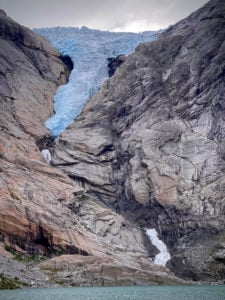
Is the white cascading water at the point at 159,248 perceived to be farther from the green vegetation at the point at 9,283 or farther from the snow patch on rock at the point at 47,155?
the green vegetation at the point at 9,283

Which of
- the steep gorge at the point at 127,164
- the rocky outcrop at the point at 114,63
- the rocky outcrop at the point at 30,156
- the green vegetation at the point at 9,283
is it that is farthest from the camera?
the rocky outcrop at the point at 114,63

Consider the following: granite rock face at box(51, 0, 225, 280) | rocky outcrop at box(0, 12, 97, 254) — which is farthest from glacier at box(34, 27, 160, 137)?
granite rock face at box(51, 0, 225, 280)

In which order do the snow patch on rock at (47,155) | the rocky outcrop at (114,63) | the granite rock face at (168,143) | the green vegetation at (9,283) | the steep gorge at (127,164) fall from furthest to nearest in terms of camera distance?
1. the rocky outcrop at (114,63)
2. the snow patch on rock at (47,155)
3. the granite rock face at (168,143)
4. the steep gorge at (127,164)
5. the green vegetation at (9,283)

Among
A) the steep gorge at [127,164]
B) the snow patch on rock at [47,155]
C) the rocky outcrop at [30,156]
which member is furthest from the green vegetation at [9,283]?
the snow patch on rock at [47,155]

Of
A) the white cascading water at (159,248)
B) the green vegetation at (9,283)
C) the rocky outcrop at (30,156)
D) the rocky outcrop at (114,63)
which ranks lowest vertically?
the green vegetation at (9,283)

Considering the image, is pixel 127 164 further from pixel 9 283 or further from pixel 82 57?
pixel 9 283

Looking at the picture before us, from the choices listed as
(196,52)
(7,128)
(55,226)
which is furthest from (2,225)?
(196,52)

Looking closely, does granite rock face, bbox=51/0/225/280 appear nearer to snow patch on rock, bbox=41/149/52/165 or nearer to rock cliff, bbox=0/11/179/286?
rock cliff, bbox=0/11/179/286
